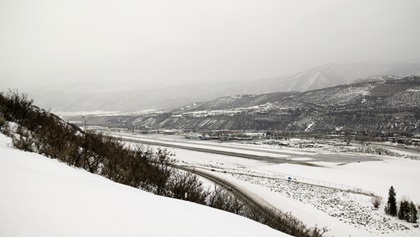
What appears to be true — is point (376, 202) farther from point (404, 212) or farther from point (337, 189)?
point (337, 189)

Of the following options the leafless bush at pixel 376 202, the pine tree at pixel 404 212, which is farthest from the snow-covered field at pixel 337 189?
the pine tree at pixel 404 212

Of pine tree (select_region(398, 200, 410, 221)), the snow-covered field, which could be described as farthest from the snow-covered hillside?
pine tree (select_region(398, 200, 410, 221))

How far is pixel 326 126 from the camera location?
182625mm

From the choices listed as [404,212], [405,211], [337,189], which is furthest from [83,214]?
[337,189]

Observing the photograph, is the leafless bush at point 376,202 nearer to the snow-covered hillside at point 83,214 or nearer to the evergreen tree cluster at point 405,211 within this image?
the evergreen tree cluster at point 405,211

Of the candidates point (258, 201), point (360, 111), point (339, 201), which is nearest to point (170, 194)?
point (258, 201)

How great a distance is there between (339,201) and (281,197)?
26.8 ft

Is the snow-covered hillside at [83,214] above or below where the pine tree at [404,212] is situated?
above

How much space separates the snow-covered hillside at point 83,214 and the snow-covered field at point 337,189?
2505cm

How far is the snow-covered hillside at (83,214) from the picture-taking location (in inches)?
166

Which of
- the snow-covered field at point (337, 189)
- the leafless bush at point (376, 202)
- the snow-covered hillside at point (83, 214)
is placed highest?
the snow-covered hillside at point (83, 214)

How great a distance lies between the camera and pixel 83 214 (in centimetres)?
491

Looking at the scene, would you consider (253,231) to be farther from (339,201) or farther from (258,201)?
(339,201)

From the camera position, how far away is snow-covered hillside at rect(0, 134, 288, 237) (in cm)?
423
